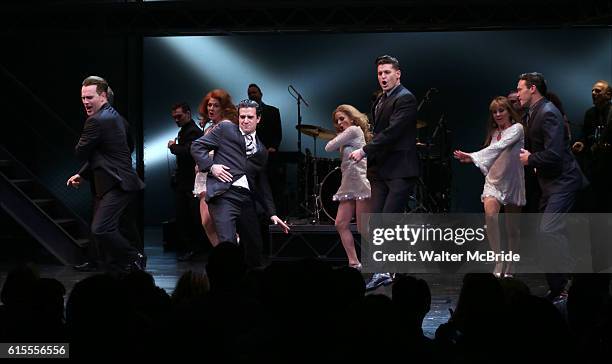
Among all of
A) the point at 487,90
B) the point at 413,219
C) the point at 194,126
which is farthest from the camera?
the point at 487,90

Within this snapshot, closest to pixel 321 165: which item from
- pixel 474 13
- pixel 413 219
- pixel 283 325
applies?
pixel 413 219

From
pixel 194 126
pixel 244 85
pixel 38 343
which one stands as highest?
pixel 244 85

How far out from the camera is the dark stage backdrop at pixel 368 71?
13492 millimetres

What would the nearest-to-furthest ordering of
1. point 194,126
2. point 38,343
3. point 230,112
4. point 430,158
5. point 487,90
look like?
point 38,343, point 230,112, point 194,126, point 430,158, point 487,90

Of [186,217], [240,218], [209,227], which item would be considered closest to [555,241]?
[240,218]

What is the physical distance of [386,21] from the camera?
36.3 feet

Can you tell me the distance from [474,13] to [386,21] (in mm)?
1046

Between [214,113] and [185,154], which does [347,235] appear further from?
[185,154]

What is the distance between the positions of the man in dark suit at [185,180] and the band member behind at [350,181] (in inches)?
102

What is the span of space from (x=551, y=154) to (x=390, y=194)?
133 cm

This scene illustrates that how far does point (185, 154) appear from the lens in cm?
1072

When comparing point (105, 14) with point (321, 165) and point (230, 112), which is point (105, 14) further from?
point (230, 112)

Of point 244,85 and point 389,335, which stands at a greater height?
point 244,85

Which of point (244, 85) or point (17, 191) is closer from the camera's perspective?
point (17, 191)
